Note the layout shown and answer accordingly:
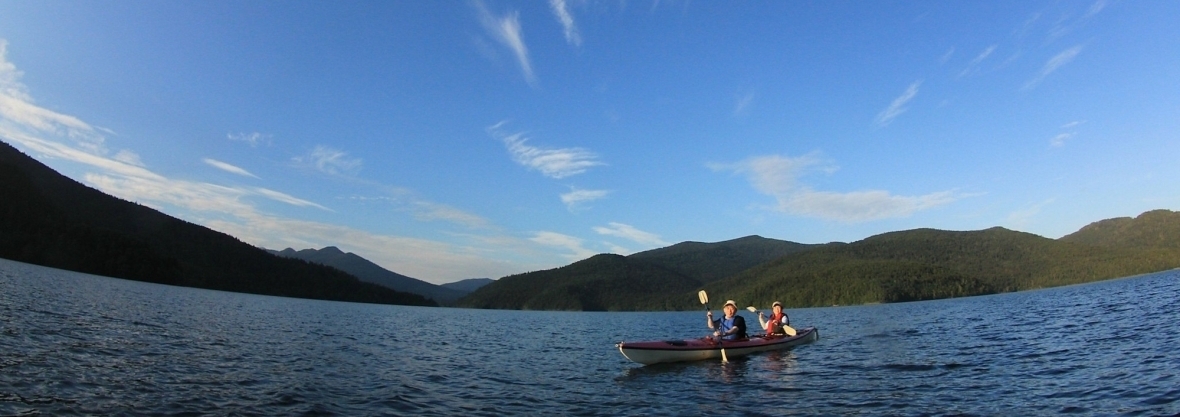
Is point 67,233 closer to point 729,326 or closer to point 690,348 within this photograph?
point 690,348

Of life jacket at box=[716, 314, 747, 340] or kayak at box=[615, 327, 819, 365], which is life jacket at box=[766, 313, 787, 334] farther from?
life jacket at box=[716, 314, 747, 340]

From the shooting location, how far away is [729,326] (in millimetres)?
38031

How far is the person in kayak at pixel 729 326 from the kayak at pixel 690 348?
1.87ft

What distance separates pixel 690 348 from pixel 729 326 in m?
5.47

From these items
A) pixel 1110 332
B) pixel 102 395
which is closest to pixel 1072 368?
pixel 1110 332

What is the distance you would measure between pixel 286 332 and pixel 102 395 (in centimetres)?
3262

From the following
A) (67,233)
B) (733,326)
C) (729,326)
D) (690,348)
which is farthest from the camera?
(67,233)

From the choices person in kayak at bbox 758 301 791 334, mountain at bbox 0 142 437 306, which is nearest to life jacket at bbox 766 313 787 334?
person in kayak at bbox 758 301 791 334

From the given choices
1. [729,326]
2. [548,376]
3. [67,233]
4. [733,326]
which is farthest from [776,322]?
[67,233]

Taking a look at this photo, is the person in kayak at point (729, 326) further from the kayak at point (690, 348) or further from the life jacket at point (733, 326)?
the kayak at point (690, 348)

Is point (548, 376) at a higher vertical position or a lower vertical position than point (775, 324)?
lower

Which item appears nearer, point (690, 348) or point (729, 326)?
point (690, 348)

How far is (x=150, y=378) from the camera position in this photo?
21.3 meters

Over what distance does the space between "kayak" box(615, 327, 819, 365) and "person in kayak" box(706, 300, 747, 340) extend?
22.5 inches
